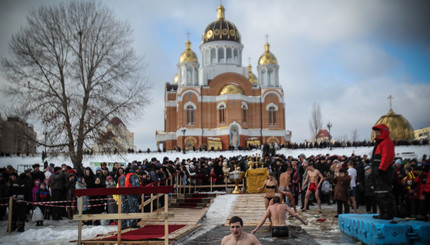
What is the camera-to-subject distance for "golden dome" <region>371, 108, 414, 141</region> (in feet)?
138

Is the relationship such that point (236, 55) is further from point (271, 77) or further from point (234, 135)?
point (234, 135)

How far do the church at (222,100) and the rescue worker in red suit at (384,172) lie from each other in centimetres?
4090

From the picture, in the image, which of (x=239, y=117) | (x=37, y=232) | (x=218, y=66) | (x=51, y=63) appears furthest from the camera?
(x=218, y=66)

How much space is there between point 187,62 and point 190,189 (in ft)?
118

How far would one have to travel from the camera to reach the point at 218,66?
56.6 metres

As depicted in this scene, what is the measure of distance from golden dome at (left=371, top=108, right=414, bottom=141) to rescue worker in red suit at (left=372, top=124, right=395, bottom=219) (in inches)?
1462

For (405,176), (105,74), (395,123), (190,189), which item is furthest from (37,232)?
(395,123)

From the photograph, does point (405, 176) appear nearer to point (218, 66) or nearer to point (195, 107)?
point (195, 107)

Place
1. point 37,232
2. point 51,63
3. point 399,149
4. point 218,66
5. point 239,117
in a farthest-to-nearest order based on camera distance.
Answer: point 218,66 < point 239,117 < point 399,149 < point 51,63 < point 37,232

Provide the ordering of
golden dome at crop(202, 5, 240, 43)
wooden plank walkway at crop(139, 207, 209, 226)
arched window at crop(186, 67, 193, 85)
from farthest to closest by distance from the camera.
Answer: golden dome at crop(202, 5, 240, 43) < arched window at crop(186, 67, 193, 85) < wooden plank walkway at crop(139, 207, 209, 226)

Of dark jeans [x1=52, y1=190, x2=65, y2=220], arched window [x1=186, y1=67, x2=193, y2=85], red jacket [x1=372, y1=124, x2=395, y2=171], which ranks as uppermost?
arched window [x1=186, y1=67, x2=193, y2=85]

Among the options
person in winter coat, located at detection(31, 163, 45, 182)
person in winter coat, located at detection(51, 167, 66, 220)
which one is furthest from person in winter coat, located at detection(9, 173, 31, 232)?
person in winter coat, located at detection(31, 163, 45, 182)

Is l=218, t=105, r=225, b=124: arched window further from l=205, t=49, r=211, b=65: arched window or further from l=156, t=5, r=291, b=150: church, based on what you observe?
l=205, t=49, r=211, b=65: arched window

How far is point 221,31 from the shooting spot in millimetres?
57062
